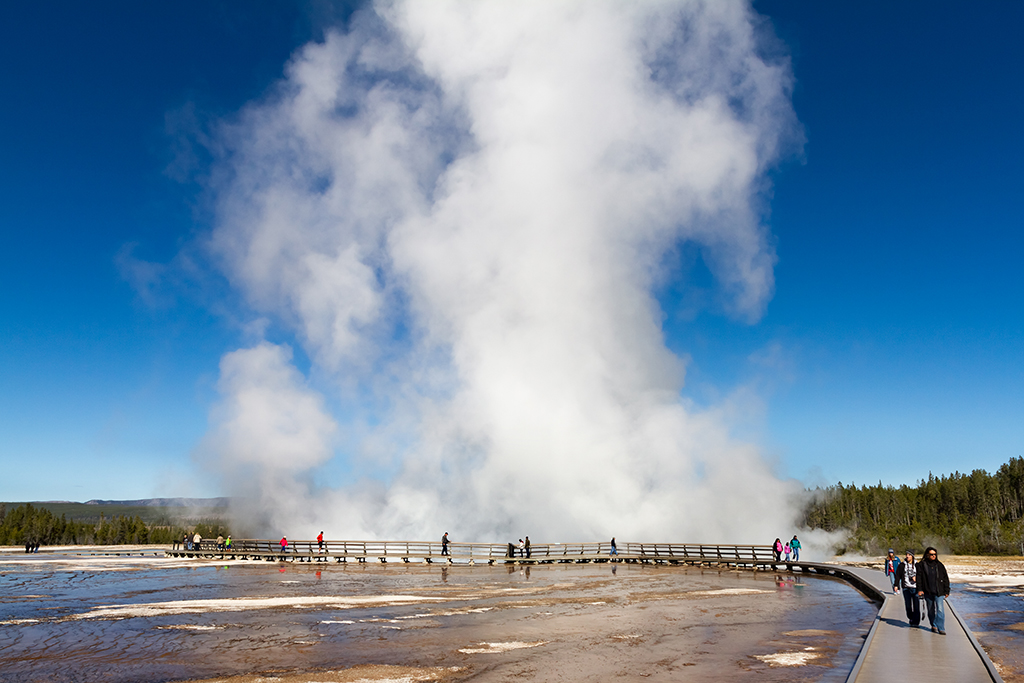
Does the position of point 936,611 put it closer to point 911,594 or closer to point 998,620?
point 911,594

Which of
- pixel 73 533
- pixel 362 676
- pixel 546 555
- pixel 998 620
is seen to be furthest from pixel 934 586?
pixel 73 533

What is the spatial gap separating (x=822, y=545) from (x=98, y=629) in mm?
117649

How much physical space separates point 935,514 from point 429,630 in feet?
447

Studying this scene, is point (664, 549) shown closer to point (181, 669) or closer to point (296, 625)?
point (296, 625)

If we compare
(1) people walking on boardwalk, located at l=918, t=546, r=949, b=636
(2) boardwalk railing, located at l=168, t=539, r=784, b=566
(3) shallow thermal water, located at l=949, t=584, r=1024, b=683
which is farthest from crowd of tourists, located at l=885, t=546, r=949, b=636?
(2) boardwalk railing, located at l=168, t=539, r=784, b=566

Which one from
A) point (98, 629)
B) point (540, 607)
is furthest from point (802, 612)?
point (98, 629)

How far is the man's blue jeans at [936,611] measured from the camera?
45.4ft

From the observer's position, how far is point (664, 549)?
2124 inches

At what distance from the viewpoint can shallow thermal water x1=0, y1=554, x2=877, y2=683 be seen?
13562 millimetres

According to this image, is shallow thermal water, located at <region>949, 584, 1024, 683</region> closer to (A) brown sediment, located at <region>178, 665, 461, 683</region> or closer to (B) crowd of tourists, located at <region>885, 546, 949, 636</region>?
(B) crowd of tourists, located at <region>885, 546, 949, 636</region>

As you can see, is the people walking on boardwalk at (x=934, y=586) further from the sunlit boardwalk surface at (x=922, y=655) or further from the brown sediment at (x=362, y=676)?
the brown sediment at (x=362, y=676)

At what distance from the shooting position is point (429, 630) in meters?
18.7

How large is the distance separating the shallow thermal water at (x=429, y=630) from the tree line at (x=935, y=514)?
74.3 m

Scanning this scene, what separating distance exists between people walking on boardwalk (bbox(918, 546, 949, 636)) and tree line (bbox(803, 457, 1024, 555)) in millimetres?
82729
